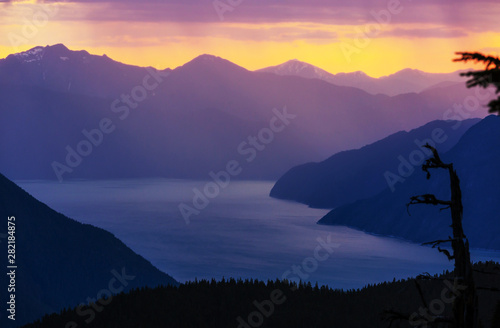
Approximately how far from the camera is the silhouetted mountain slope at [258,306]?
41688 millimetres

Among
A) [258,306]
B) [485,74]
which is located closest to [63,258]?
[258,306]

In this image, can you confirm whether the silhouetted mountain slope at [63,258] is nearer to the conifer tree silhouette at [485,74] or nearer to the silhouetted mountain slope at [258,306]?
the silhouetted mountain slope at [258,306]

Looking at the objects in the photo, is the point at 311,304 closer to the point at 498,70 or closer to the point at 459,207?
the point at 459,207

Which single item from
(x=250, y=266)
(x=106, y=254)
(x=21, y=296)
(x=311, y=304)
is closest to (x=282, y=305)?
(x=311, y=304)

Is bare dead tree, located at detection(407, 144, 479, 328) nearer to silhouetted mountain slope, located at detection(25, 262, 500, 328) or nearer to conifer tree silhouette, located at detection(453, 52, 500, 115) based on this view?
conifer tree silhouette, located at detection(453, 52, 500, 115)

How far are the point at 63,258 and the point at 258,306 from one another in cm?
12088

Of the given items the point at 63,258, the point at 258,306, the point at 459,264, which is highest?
the point at 63,258

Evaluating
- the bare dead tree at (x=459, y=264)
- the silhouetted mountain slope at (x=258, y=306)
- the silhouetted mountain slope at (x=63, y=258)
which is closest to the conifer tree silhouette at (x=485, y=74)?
the bare dead tree at (x=459, y=264)

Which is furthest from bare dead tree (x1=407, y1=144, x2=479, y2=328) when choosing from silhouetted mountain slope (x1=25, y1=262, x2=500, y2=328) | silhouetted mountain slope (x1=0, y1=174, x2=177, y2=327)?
silhouetted mountain slope (x1=0, y1=174, x2=177, y2=327)

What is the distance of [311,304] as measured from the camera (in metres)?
46.0

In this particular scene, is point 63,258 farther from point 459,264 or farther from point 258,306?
point 459,264

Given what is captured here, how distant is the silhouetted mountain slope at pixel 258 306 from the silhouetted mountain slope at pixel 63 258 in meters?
96.6

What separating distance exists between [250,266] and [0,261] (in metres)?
68.7

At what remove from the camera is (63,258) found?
156m
